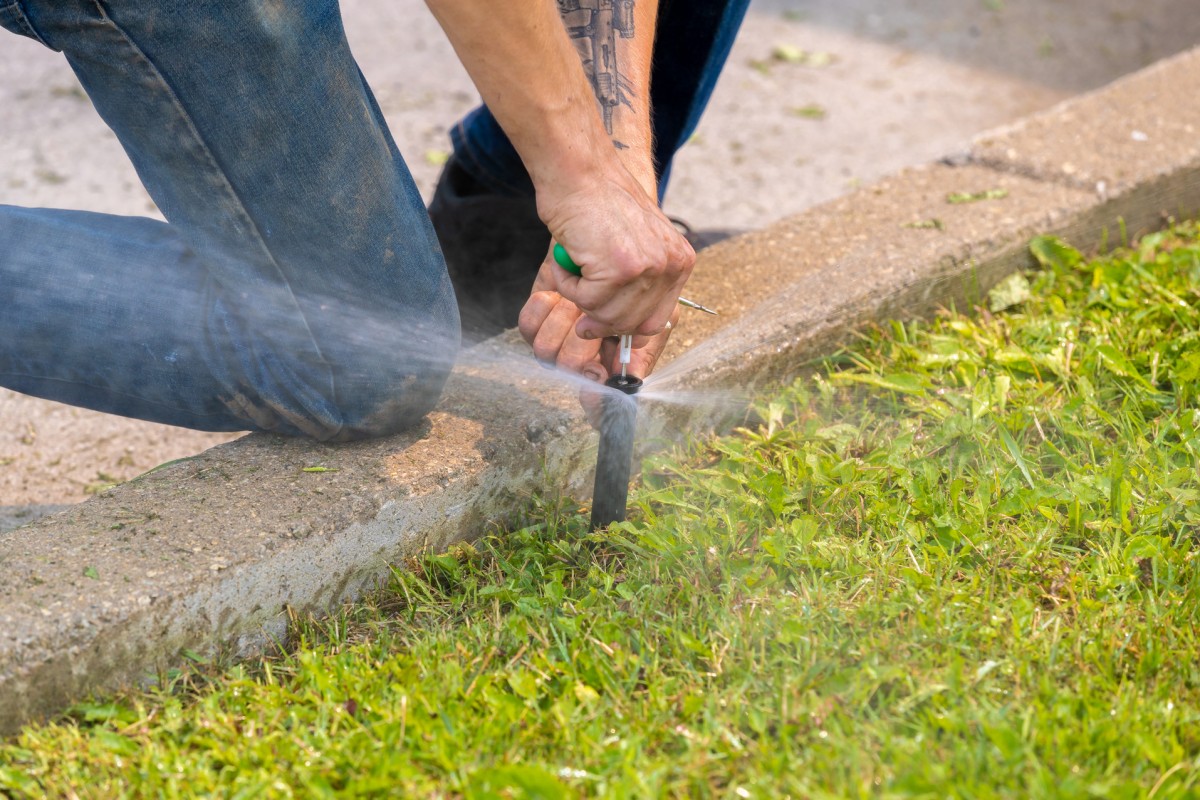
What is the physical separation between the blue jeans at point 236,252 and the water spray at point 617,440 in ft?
1.12

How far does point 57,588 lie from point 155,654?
16cm

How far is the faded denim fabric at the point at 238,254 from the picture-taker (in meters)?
1.66

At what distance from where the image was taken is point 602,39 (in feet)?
6.84

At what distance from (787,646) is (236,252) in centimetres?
106

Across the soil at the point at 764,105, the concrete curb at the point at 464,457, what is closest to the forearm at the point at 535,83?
the concrete curb at the point at 464,457

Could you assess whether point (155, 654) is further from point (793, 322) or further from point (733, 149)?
point (733, 149)

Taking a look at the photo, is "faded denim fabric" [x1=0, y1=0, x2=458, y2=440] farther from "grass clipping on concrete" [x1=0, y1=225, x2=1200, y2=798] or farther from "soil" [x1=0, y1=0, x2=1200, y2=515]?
"soil" [x1=0, y1=0, x2=1200, y2=515]

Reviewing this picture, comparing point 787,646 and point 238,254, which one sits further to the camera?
point 238,254

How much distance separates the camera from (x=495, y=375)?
2232 millimetres

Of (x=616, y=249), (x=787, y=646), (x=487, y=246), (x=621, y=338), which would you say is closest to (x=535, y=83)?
(x=616, y=249)

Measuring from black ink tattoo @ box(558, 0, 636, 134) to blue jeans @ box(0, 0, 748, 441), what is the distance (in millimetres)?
398

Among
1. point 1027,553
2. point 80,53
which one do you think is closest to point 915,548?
point 1027,553

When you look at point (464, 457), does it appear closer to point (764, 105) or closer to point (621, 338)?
point (621, 338)

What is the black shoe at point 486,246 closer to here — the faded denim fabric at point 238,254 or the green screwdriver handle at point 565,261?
the faded denim fabric at point 238,254
